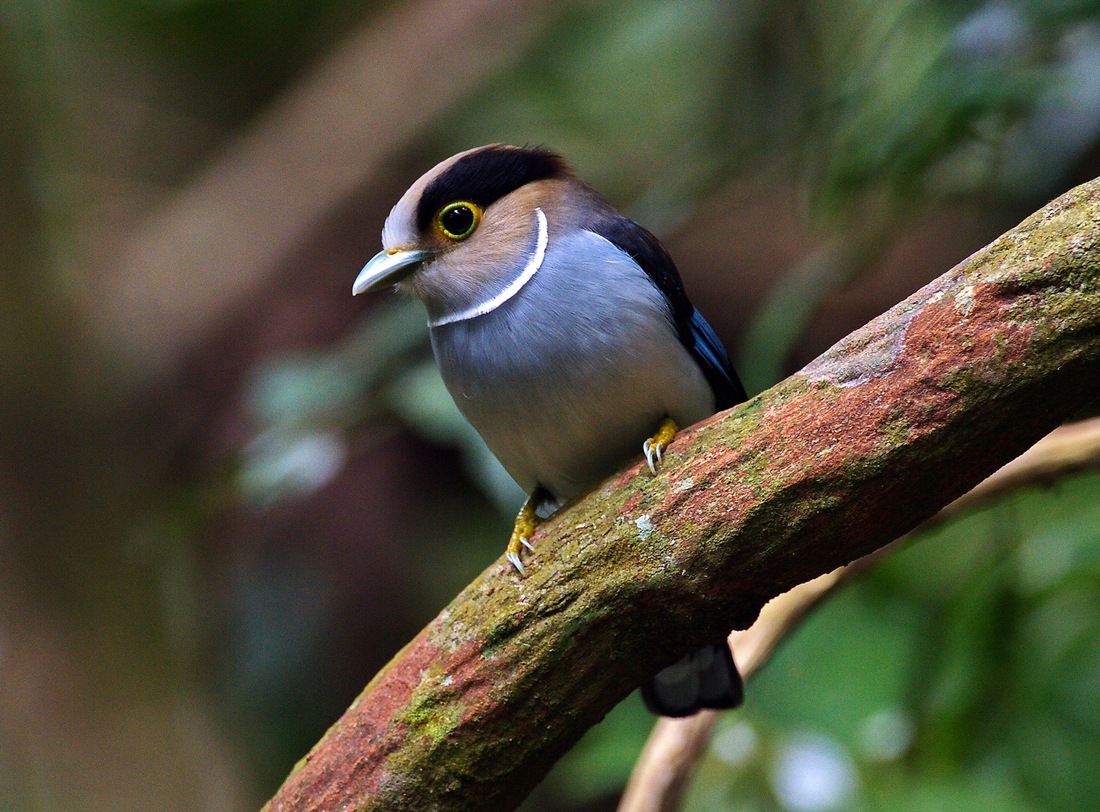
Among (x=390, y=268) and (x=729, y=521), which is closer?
(x=729, y=521)

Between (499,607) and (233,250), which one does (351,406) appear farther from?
(233,250)

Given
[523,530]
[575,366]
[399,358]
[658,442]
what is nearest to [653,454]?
[658,442]

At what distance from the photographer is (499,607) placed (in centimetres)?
218

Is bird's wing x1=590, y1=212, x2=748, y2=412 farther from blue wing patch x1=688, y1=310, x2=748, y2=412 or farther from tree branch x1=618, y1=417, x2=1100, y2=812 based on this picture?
tree branch x1=618, y1=417, x2=1100, y2=812

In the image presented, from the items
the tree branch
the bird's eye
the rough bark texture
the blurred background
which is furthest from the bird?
the blurred background

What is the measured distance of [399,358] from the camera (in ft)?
11.9

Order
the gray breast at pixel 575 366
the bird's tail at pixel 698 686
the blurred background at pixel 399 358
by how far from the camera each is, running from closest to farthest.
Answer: the gray breast at pixel 575 366 < the bird's tail at pixel 698 686 < the blurred background at pixel 399 358

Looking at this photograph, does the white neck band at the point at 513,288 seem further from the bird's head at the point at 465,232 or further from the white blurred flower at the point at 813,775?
the white blurred flower at the point at 813,775

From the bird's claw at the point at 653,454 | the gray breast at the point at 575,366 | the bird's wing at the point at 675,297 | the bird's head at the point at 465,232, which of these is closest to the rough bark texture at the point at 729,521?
the bird's claw at the point at 653,454

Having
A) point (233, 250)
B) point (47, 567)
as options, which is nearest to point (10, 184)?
point (47, 567)

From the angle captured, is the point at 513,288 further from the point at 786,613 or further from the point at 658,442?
the point at 786,613

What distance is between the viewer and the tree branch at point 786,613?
2529 millimetres

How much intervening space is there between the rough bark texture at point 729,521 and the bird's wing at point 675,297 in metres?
0.49

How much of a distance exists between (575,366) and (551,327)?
0.10m
